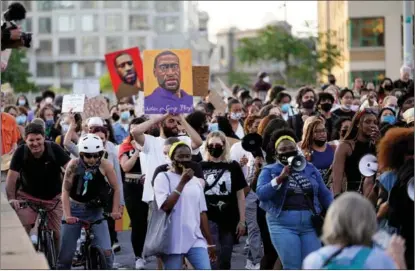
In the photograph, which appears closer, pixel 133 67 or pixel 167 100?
pixel 167 100

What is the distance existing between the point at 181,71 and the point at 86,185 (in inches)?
137

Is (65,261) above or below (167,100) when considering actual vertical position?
below

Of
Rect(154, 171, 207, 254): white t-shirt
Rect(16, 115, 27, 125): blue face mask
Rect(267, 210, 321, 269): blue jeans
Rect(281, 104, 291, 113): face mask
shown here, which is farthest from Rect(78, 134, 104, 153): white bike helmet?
Rect(16, 115, 27, 125): blue face mask

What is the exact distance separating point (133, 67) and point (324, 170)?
1558 centimetres

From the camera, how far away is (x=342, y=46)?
76250 millimetres

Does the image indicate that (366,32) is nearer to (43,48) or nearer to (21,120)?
(21,120)

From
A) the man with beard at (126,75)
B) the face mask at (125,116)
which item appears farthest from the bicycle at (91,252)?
the man with beard at (126,75)

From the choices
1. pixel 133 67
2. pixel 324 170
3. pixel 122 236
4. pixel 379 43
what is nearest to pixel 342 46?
pixel 379 43

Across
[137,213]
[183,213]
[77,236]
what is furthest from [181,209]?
[137,213]

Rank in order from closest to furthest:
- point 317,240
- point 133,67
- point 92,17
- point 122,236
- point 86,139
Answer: point 317,240, point 86,139, point 122,236, point 133,67, point 92,17

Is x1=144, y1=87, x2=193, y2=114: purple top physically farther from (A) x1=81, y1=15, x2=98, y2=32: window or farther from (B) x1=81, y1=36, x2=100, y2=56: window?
(B) x1=81, y1=36, x2=100, y2=56: window

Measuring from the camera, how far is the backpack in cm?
812

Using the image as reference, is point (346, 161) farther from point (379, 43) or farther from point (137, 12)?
point (137, 12)

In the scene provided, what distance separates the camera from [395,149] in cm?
1077
